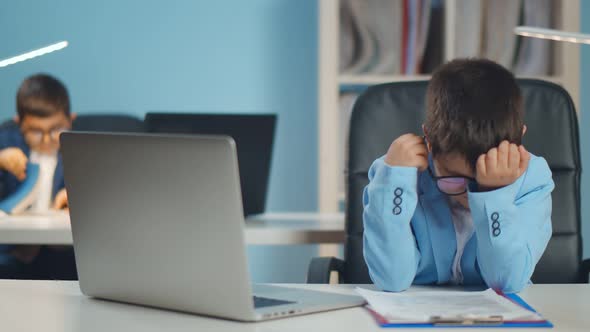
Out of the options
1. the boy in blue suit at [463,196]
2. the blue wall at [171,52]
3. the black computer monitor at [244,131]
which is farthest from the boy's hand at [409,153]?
the blue wall at [171,52]

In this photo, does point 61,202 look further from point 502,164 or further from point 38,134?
point 502,164

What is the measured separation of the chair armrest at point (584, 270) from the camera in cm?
190

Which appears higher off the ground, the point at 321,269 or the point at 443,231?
the point at 443,231

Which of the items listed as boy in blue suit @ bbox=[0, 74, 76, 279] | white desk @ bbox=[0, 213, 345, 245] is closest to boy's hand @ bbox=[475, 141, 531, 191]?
white desk @ bbox=[0, 213, 345, 245]

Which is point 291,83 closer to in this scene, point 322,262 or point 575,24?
point 575,24

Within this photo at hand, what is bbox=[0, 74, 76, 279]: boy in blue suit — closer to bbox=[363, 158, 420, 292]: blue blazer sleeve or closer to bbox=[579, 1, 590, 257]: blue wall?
bbox=[363, 158, 420, 292]: blue blazer sleeve

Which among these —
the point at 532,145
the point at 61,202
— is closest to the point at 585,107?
the point at 532,145

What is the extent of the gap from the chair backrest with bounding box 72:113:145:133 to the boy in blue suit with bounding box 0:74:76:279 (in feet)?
0.65

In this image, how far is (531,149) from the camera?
1.94 m

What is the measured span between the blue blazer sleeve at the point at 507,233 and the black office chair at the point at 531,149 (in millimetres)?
396

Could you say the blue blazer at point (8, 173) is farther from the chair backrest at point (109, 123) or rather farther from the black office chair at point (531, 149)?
the black office chair at point (531, 149)

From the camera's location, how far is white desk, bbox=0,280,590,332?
114 cm

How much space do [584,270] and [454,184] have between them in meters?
0.54

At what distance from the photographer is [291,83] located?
3.73 metres
